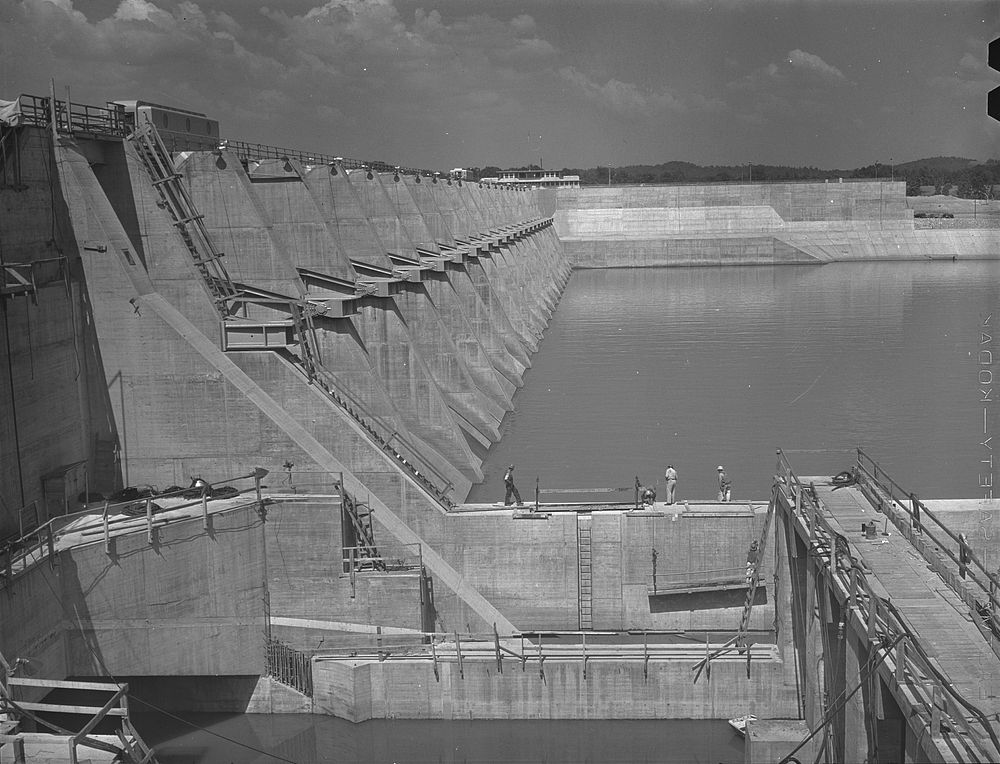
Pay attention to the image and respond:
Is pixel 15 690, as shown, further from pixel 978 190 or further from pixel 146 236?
pixel 978 190

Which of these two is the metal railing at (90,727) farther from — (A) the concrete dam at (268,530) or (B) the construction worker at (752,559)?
(B) the construction worker at (752,559)

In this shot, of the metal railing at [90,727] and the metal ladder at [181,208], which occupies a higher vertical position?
the metal ladder at [181,208]

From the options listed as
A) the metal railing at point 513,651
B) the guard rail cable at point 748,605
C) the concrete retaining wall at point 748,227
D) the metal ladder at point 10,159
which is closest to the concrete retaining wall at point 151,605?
the metal railing at point 513,651

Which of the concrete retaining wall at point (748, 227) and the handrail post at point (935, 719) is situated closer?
the handrail post at point (935, 719)

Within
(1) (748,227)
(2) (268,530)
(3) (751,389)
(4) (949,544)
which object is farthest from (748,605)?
(1) (748,227)

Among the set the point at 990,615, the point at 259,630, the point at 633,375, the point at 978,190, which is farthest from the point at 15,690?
the point at 978,190

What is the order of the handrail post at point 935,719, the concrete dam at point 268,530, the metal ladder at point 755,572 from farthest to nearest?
the metal ladder at point 755,572
the concrete dam at point 268,530
the handrail post at point 935,719

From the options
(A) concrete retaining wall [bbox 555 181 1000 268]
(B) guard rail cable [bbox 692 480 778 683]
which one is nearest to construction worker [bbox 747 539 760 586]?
(B) guard rail cable [bbox 692 480 778 683]
